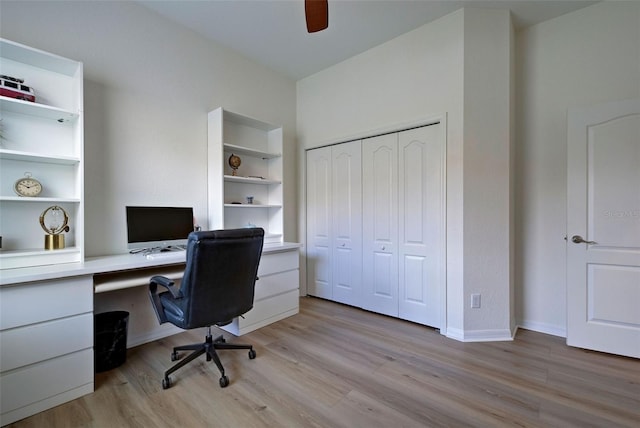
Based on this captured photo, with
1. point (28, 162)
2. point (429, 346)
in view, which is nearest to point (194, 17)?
point (28, 162)

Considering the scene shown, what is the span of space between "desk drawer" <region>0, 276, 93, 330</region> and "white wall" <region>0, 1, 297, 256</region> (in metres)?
0.66

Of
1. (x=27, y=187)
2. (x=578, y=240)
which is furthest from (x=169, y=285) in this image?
(x=578, y=240)

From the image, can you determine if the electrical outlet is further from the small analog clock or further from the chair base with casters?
the small analog clock

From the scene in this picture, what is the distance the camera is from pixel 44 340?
1.66 m

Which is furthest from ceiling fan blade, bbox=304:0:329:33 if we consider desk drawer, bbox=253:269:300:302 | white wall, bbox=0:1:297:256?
desk drawer, bbox=253:269:300:302

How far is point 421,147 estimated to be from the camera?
9.60 ft

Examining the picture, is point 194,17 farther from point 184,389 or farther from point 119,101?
point 184,389

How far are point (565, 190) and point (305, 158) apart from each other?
2.93 m

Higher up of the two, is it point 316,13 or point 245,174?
point 316,13

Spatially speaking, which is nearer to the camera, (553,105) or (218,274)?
(218,274)

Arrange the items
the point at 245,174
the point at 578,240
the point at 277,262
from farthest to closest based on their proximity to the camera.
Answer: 1. the point at 245,174
2. the point at 277,262
3. the point at 578,240

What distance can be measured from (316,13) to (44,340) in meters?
2.50

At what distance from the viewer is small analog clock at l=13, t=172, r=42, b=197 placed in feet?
6.29

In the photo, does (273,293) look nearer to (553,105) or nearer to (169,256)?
(169,256)
